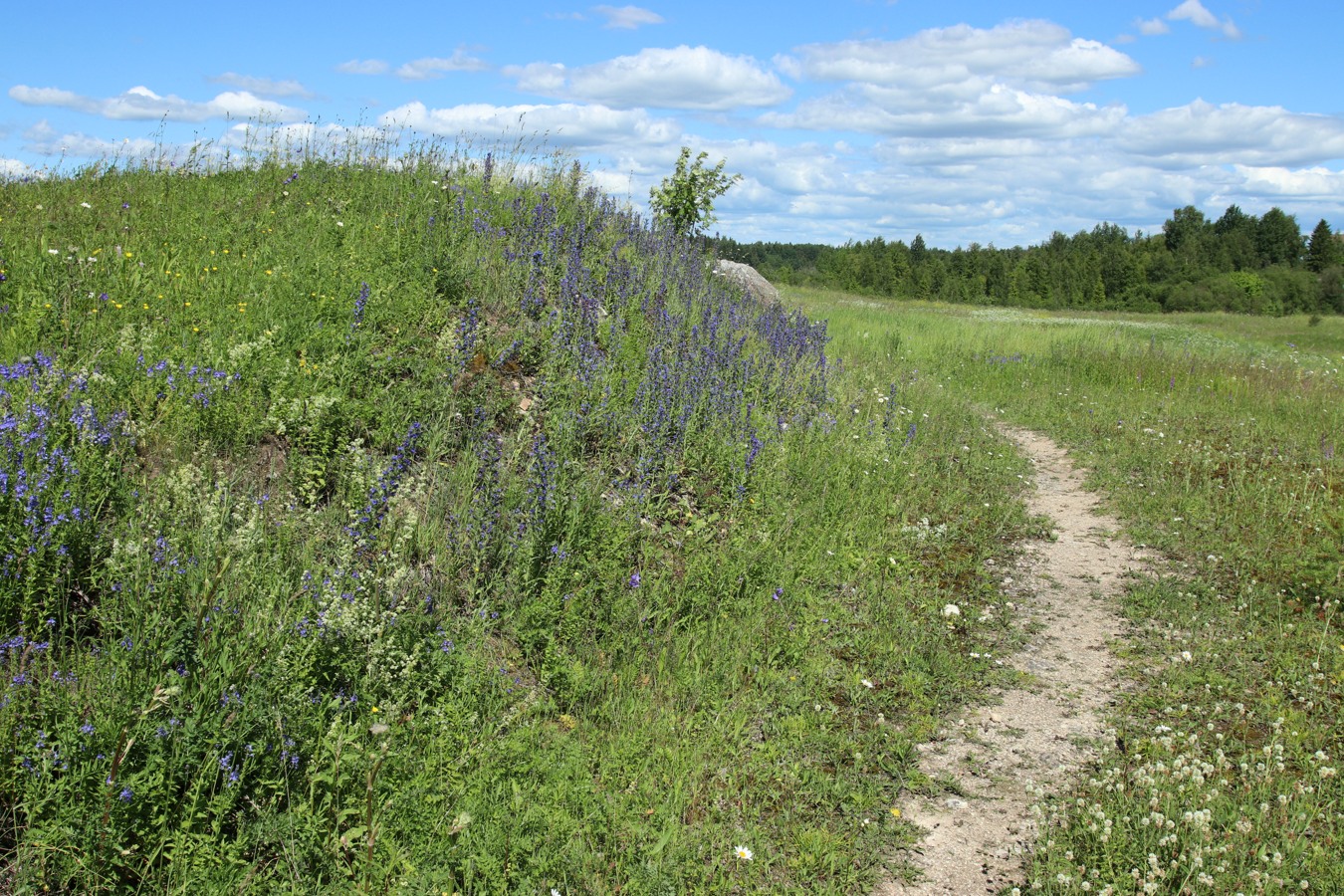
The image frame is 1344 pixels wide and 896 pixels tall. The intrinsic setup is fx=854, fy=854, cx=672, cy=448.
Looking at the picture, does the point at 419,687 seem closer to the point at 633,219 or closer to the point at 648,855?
the point at 648,855

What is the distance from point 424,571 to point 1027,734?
3474mm

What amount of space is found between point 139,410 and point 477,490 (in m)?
2.03

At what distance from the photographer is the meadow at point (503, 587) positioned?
126 inches

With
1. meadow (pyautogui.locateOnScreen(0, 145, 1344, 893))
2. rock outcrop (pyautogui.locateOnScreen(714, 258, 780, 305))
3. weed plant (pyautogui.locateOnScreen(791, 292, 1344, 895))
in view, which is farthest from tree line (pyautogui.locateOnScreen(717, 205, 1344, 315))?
meadow (pyautogui.locateOnScreen(0, 145, 1344, 893))

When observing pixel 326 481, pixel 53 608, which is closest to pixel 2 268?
pixel 326 481

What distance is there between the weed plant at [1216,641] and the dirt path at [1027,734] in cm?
16

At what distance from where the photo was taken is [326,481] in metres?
5.38

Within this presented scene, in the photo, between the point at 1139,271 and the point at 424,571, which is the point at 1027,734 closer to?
the point at 424,571

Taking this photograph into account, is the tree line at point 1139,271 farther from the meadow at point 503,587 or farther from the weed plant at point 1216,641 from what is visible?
the meadow at point 503,587

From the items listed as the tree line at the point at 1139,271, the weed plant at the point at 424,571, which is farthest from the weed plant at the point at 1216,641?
the tree line at the point at 1139,271

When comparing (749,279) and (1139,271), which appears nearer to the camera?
(749,279)

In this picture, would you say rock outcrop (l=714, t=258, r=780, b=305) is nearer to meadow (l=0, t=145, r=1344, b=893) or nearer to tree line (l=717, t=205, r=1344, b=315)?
meadow (l=0, t=145, r=1344, b=893)

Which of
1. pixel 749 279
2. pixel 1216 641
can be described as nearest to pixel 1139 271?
pixel 749 279

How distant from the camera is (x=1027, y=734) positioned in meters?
4.68
